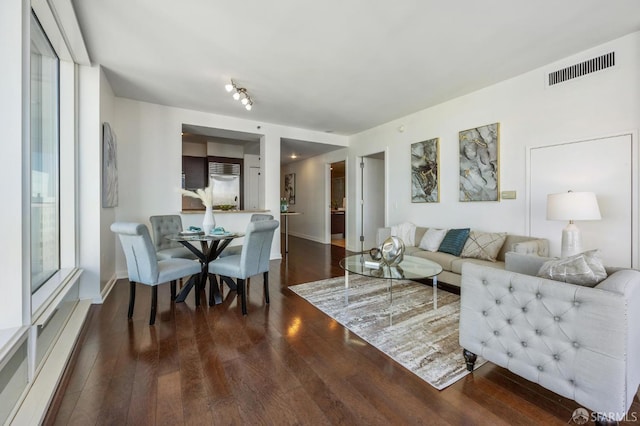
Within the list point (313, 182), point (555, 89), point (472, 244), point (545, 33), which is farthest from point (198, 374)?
point (313, 182)

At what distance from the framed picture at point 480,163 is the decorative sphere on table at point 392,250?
1710 mm

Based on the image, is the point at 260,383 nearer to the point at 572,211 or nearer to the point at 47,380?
the point at 47,380

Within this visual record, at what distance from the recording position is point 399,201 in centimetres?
495

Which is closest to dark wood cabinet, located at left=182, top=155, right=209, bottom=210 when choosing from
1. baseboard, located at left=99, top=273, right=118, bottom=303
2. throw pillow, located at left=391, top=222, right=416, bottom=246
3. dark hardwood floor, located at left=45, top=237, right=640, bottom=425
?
baseboard, located at left=99, top=273, right=118, bottom=303

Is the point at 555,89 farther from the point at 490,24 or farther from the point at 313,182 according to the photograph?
the point at 313,182

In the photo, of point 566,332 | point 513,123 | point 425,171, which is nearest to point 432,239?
point 425,171

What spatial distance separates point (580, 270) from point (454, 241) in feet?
7.30

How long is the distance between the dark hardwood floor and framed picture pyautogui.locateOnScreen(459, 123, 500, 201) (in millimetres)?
2499

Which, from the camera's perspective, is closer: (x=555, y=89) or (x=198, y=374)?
(x=198, y=374)

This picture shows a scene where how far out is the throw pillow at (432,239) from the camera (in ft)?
12.5

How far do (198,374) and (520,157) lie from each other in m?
3.99

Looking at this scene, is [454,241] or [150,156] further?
[150,156]

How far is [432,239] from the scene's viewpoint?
3879 mm

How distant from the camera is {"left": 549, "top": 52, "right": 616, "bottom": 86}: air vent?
2598 mm
